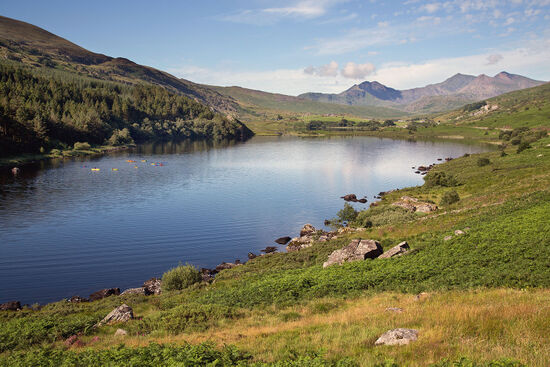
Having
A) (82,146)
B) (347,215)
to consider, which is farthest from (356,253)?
(82,146)

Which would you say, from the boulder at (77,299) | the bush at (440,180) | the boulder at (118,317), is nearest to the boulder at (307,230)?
the boulder at (77,299)

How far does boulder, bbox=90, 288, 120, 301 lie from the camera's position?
113 ft

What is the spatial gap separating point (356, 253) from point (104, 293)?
27.2 m

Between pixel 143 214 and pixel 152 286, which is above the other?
pixel 143 214

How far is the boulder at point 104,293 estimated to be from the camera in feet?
113

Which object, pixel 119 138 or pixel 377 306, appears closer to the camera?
pixel 377 306

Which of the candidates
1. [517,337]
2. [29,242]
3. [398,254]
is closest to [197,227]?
[29,242]

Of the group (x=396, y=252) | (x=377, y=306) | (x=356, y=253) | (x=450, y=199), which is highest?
(x=377, y=306)

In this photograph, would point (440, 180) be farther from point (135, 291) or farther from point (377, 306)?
point (135, 291)

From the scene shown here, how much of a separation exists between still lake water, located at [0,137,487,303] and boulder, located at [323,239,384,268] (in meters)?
18.7

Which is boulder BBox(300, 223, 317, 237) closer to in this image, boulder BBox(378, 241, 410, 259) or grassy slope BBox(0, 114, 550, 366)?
grassy slope BBox(0, 114, 550, 366)

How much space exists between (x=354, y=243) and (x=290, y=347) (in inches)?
853

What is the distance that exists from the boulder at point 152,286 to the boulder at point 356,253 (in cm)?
1904

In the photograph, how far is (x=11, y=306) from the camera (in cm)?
3198
